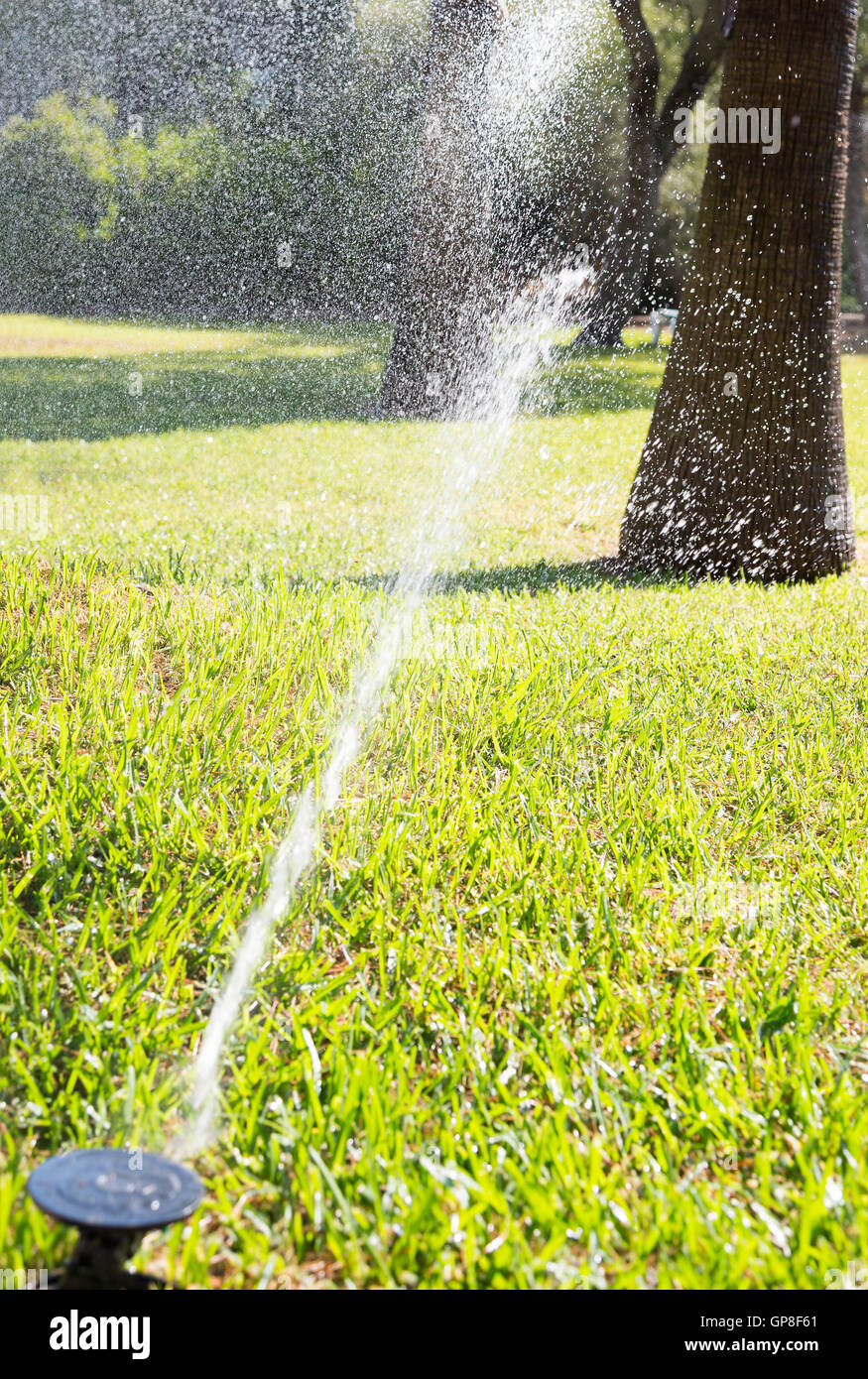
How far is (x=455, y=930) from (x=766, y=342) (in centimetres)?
428

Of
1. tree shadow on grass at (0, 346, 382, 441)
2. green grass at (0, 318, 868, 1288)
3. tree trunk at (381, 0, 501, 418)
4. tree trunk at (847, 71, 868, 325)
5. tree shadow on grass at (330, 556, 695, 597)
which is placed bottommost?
green grass at (0, 318, 868, 1288)

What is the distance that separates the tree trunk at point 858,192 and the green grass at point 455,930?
21.4m

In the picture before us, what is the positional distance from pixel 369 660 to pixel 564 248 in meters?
22.9

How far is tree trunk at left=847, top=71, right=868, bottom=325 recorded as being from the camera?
2353cm

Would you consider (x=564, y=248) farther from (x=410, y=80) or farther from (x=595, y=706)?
(x=595, y=706)

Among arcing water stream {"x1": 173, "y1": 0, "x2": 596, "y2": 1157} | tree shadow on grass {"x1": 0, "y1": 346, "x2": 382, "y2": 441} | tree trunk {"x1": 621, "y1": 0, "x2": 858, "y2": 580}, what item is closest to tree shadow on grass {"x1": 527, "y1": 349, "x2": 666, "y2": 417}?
arcing water stream {"x1": 173, "y1": 0, "x2": 596, "y2": 1157}

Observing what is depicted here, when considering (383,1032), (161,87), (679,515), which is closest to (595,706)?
(383,1032)

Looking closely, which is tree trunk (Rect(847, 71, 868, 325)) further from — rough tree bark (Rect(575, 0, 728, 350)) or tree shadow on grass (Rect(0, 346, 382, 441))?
tree shadow on grass (Rect(0, 346, 382, 441))

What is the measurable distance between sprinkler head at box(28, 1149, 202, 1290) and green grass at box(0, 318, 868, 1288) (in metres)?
0.11

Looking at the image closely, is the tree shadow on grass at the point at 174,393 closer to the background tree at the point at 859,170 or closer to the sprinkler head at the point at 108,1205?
the sprinkler head at the point at 108,1205

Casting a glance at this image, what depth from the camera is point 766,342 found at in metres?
5.91

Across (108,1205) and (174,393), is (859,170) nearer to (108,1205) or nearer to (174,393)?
(174,393)

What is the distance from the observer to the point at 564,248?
2488 cm

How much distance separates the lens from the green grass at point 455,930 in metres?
1.67
